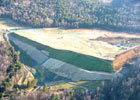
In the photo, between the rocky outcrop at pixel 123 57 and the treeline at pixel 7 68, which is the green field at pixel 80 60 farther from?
the treeline at pixel 7 68

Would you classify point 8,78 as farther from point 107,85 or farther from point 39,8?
point 39,8

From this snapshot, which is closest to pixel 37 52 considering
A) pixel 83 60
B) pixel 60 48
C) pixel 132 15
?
pixel 60 48

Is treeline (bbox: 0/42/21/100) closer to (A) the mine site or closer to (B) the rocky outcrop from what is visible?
(A) the mine site

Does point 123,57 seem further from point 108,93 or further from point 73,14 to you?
point 73,14

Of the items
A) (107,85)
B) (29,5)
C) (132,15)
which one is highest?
(29,5)

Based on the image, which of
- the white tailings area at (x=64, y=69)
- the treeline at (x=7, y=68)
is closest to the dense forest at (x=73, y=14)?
the white tailings area at (x=64, y=69)

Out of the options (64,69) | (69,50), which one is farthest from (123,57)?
(64,69)
